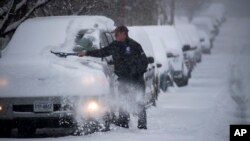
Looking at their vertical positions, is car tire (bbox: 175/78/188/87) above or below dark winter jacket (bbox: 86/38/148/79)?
above

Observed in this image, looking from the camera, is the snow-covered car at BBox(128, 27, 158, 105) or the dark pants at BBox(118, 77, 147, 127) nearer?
the dark pants at BBox(118, 77, 147, 127)

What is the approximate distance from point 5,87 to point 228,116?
5080 millimetres

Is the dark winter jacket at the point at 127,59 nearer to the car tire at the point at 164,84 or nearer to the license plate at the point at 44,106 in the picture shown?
the license plate at the point at 44,106

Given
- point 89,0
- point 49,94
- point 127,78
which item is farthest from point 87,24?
point 89,0

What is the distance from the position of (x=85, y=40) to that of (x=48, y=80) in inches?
67.3

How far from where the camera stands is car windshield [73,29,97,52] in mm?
11080

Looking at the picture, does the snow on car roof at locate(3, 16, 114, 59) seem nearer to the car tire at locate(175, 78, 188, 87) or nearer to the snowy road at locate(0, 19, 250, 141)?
the snowy road at locate(0, 19, 250, 141)

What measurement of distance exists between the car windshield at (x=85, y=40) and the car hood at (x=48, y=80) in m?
1.12

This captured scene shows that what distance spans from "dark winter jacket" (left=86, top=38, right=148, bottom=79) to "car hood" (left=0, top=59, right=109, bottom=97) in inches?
32.5

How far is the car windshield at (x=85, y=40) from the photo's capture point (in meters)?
11.1

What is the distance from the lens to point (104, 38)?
38.3 ft

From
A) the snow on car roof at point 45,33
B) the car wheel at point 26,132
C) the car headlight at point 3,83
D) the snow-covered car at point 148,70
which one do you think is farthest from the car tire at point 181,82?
the car headlight at point 3,83

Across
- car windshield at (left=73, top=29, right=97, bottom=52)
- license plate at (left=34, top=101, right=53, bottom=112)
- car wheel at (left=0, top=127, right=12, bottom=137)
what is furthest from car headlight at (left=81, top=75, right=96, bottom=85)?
car wheel at (left=0, top=127, right=12, bottom=137)

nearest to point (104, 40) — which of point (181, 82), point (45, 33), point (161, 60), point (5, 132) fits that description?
point (45, 33)
